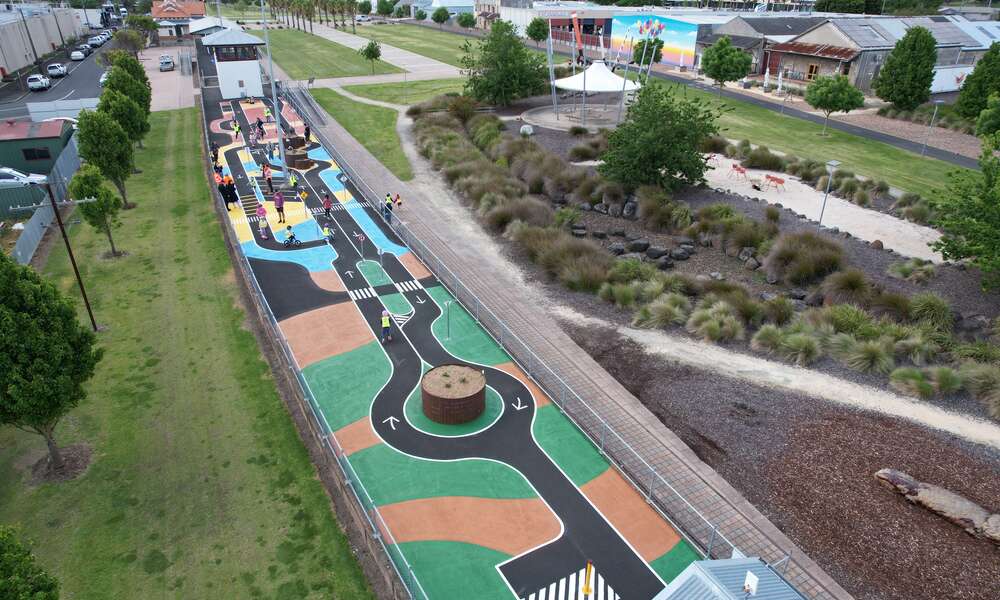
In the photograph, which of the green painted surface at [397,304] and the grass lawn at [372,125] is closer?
the green painted surface at [397,304]

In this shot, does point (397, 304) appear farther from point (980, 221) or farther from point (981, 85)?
point (981, 85)

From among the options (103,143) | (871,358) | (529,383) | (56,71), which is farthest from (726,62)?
(56,71)

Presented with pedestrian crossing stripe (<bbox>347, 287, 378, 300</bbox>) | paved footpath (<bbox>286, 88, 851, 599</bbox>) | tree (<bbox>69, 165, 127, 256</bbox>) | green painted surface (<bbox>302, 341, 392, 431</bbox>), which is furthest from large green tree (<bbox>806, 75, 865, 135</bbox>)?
tree (<bbox>69, 165, 127, 256</bbox>)

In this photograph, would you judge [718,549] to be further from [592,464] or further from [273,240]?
[273,240]

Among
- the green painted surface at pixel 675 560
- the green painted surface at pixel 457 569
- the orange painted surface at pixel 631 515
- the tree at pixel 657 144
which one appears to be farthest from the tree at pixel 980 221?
the green painted surface at pixel 457 569

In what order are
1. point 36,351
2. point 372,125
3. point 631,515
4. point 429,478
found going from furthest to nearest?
point 372,125 < point 429,478 < point 631,515 < point 36,351

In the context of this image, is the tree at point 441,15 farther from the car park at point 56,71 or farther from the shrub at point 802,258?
the shrub at point 802,258

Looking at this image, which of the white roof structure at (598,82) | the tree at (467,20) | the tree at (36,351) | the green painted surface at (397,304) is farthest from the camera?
the tree at (467,20)

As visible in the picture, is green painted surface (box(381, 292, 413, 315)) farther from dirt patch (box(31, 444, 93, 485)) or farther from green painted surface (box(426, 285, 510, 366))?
dirt patch (box(31, 444, 93, 485))
